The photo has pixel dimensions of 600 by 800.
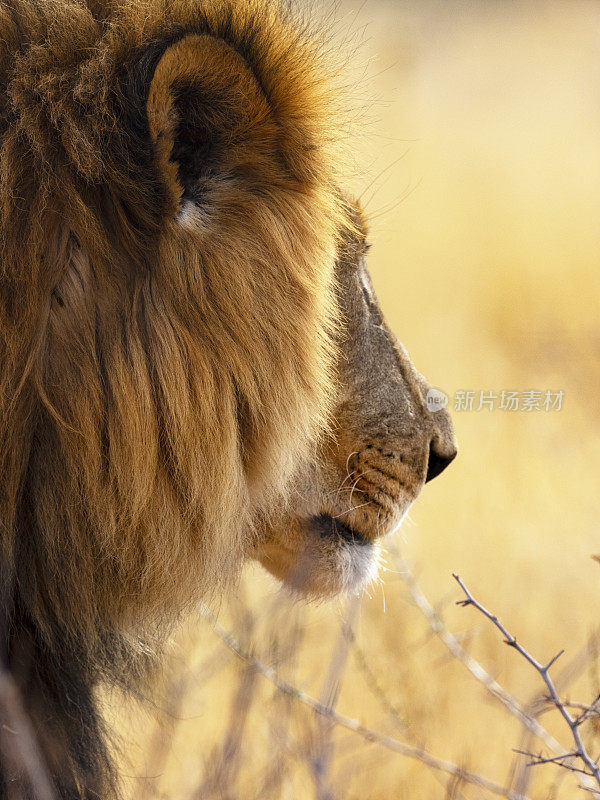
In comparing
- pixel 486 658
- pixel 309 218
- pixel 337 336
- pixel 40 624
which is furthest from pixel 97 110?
pixel 486 658

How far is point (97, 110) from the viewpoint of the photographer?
1299mm

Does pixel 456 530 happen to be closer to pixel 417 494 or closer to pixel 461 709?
pixel 461 709

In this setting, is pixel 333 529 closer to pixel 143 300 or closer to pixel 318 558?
pixel 318 558

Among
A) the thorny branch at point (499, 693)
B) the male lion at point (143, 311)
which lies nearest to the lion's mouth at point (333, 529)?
the male lion at point (143, 311)

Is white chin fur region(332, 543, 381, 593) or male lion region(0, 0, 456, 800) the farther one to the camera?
white chin fur region(332, 543, 381, 593)

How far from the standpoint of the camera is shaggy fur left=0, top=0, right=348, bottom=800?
4.27 ft

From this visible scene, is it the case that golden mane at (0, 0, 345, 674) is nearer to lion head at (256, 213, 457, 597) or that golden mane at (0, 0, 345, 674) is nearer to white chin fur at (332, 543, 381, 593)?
lion head at (256, 213, 457, 597)

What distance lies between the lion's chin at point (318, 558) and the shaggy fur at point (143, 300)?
7.9 inches

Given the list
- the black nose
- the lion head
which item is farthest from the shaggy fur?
the black nose

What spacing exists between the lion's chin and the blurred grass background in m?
0.07

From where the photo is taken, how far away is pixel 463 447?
520 cm

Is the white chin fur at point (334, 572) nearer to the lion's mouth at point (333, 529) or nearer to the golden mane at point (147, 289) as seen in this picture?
the lion's mouth at point (333, 529)

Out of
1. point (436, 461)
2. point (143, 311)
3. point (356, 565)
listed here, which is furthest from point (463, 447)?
point (143, 311)

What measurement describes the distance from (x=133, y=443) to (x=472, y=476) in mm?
3738
